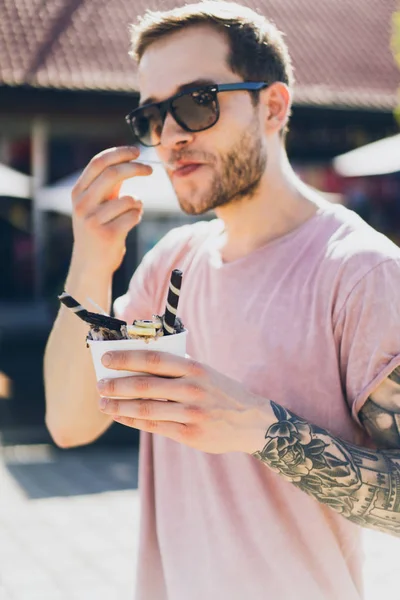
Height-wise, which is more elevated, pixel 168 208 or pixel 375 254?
pixel 375 254

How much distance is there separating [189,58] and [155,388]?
3.37 feet

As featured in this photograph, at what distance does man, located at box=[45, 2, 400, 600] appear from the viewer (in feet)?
5.06

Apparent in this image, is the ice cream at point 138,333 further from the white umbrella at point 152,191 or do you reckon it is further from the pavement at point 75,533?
the white umbrella at point 152,191

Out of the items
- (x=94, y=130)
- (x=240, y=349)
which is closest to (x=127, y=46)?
(x=94, y=130)

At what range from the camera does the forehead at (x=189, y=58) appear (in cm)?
198

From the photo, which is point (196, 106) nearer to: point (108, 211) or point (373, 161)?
point (108, 211)

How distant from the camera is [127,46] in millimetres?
13430

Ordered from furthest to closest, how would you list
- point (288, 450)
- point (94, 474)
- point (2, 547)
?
point (94, 474)
point (2, 547)
point (288, 450)

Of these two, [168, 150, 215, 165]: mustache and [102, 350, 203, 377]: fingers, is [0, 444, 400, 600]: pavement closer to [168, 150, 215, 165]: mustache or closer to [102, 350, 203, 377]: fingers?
[168, 150, 215, 165]: mustache

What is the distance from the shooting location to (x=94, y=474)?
629 centimetres

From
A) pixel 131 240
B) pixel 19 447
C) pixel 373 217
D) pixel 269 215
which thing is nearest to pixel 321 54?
pixel 373 217

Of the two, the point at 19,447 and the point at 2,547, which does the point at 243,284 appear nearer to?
the point at 2,547

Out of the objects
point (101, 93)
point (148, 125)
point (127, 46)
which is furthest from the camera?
point (127, 46)

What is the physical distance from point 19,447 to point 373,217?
1044 cm
